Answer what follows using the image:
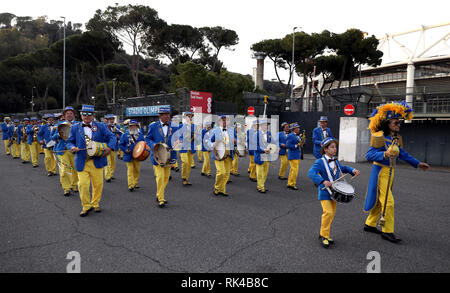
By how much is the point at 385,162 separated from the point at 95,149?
4.95 m

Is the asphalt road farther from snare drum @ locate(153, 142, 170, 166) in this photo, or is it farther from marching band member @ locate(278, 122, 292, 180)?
marching band member @ locate(278, 122, 292, 180)

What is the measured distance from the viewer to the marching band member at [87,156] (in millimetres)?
5367

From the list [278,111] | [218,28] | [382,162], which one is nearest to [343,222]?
[382,162]

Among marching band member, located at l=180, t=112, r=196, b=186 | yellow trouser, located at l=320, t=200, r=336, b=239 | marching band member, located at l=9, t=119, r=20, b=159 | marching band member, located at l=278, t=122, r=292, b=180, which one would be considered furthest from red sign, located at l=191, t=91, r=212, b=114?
yellow trouser, located at l=320, t=200, r=336, b=239

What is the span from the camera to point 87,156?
536 centimetres

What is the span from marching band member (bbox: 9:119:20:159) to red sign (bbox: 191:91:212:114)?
38.0ft

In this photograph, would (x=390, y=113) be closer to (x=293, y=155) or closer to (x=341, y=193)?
(x=341, y=193)

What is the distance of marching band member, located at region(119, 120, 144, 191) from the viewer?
7.67 metres

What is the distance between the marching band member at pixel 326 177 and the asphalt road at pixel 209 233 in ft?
0.78

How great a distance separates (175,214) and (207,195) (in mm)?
1719

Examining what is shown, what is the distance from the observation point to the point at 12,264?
11.4ft

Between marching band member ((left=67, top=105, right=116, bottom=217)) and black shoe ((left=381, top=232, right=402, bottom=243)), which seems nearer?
black shoe ((left=381, top=232, right=402, bottom=243))

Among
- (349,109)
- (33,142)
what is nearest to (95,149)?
(33,142)
